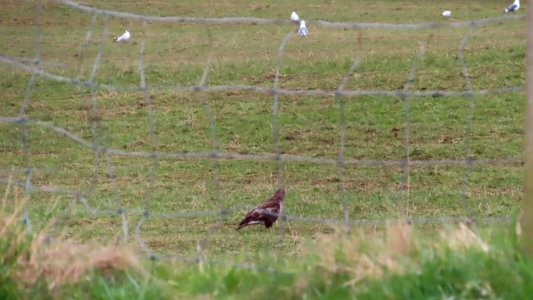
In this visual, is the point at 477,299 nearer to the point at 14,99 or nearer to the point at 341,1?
the point at 14,99

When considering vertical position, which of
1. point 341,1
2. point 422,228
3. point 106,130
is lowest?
point 422,228

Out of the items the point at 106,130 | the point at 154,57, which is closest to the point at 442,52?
the point at 154,57

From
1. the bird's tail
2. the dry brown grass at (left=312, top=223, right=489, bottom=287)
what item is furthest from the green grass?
the bird's tail

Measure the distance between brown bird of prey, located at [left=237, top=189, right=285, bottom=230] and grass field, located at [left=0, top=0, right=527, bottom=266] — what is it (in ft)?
0.40

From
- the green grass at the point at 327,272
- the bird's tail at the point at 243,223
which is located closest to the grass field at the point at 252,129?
the bird's tail at the point at 243,223

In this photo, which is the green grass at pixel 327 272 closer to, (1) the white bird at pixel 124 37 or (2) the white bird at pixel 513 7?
(1) the white bird at pixel 124 37

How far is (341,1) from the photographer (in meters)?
24.5

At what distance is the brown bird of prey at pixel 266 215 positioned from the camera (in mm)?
9500

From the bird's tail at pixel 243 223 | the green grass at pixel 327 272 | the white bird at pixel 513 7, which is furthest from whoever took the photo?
the white bird at pixel 513 7

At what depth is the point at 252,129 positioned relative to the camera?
13.2m

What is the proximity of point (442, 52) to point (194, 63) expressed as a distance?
347 cm

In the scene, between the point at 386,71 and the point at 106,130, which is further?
the point at 386,71

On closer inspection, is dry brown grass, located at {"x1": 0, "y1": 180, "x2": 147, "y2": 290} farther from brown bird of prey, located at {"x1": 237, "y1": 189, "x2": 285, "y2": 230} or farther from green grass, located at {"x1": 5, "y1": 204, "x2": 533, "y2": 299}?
brown bird of prey, located at {"x1": 237, "y1": 189, "x2": 285, "y2": 230}

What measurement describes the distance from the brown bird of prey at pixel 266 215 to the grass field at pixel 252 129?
122 millimetres
